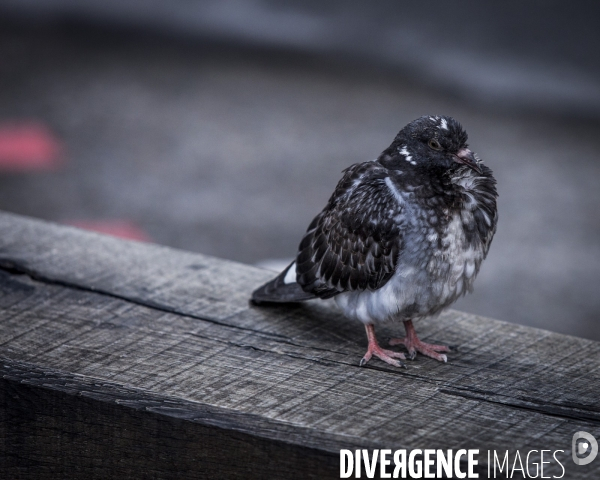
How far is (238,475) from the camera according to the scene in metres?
2.41

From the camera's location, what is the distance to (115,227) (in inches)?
289

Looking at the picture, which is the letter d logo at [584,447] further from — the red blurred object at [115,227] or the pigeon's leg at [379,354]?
the red blurred object at [115,227]

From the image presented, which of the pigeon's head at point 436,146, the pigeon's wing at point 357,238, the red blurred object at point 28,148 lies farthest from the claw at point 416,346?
the red blurred object at point 28,148

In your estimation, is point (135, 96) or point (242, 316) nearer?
point (242, 316)

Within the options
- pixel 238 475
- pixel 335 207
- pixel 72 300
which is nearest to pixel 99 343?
pixel 72 300

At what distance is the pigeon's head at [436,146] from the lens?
10.1ft

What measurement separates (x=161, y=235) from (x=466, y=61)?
4.63 metres

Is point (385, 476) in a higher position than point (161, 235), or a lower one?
lower

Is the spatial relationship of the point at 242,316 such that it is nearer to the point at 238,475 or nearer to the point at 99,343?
the point at 99,343

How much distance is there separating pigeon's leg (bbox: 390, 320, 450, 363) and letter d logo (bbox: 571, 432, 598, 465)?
62 centimetres

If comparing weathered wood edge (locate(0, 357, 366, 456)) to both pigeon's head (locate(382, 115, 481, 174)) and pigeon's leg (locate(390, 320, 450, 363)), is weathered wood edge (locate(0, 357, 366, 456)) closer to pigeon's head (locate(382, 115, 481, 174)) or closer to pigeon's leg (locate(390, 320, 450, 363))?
pigeon's leg (locate(390, 320, 450, 363))

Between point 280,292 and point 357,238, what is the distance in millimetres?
338

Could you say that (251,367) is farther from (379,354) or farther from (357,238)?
(357,238)

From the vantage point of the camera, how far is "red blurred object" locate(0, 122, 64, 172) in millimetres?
8305
